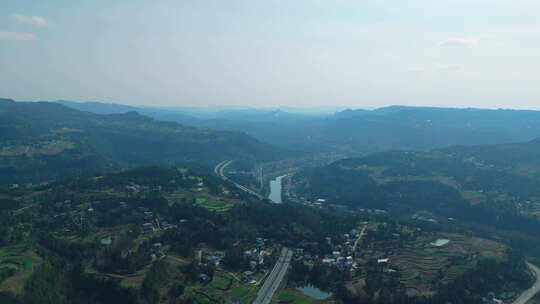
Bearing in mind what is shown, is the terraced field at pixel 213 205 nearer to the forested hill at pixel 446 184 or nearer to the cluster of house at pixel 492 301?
the forested hill at pixel 446 184

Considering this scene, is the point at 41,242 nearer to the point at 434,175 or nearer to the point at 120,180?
the point at 120,180

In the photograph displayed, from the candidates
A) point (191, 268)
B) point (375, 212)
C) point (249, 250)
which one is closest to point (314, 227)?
point (249, 250)

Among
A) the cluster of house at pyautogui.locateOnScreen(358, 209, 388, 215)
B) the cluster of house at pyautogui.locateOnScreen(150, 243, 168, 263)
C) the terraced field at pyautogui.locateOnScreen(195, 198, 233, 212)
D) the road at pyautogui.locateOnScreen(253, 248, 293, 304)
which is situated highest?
the terraced field at pyautogui.locateOnScreen(195, 198, 233, 212)

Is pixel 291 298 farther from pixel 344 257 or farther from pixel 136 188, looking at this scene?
pixel 136 188

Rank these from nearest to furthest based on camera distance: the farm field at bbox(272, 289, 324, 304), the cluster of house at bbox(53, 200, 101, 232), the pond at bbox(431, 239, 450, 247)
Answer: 1. the farm field at bbox(272, 289, 324, 304)
2. the cluster of house at bbox(53, 200, 101, 232)
3. the pond at bbox(431, 239, 450, 247)

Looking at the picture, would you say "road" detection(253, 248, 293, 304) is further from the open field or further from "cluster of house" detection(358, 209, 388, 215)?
"cluster of house" detection(358, 209, 388, 215)

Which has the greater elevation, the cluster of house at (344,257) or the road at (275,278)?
the cluster of house at (344,257)

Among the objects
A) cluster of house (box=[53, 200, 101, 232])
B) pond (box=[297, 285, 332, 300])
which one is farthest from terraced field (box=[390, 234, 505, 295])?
cluster of house (box=[53, 200, 101, 232])

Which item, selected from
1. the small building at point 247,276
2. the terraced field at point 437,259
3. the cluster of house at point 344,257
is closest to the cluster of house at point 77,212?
the small building at point 247,276
